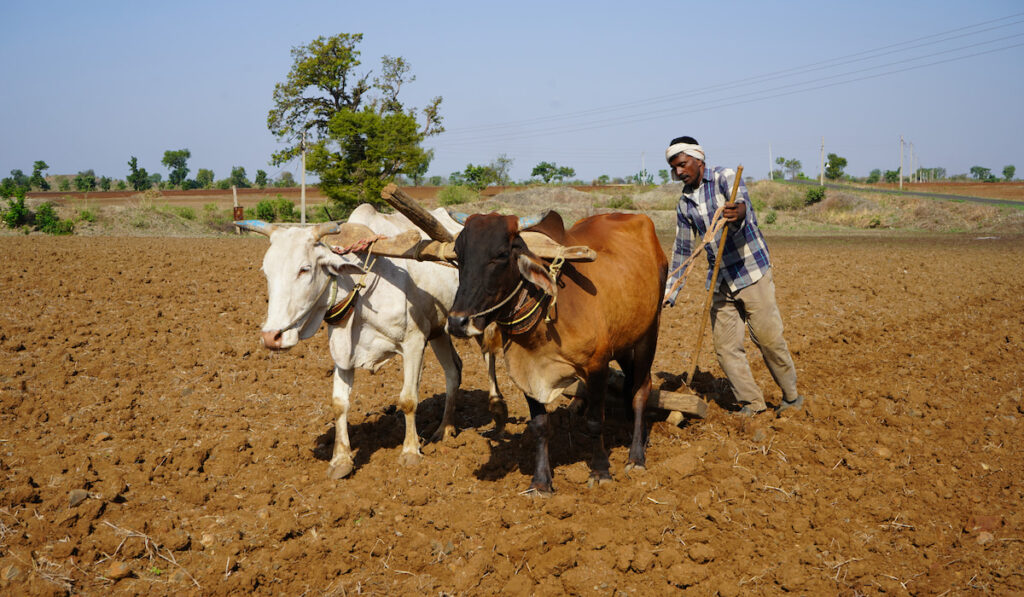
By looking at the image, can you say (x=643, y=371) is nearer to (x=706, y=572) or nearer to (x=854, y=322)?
(x=706, y=572)

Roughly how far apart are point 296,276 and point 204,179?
283ft

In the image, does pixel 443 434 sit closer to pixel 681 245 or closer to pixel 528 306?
pixel 528 306

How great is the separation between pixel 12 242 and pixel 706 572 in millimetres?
19508

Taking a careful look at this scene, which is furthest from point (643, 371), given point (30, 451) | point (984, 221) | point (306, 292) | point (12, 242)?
point (984, 221)

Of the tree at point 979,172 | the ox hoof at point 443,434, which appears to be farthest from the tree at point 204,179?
the tree at point 979,172

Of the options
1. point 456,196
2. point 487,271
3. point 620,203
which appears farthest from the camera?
point 456,196

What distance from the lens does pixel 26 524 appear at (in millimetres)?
4520

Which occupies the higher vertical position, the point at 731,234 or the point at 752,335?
the point at 731,234

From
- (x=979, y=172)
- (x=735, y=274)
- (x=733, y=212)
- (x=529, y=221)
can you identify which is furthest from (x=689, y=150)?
(x=979, y=172)

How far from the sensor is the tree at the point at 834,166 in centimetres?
6869

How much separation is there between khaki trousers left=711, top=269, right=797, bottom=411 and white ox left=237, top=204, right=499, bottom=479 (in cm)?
195

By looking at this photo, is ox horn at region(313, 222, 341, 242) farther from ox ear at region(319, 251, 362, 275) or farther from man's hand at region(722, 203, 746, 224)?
man's hand at region(722, 203, 746, 224)

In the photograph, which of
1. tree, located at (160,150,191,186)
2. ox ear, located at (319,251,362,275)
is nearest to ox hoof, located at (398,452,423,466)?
ox ear, located at (319,251,362,275)

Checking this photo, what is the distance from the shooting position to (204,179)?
84.1 m
